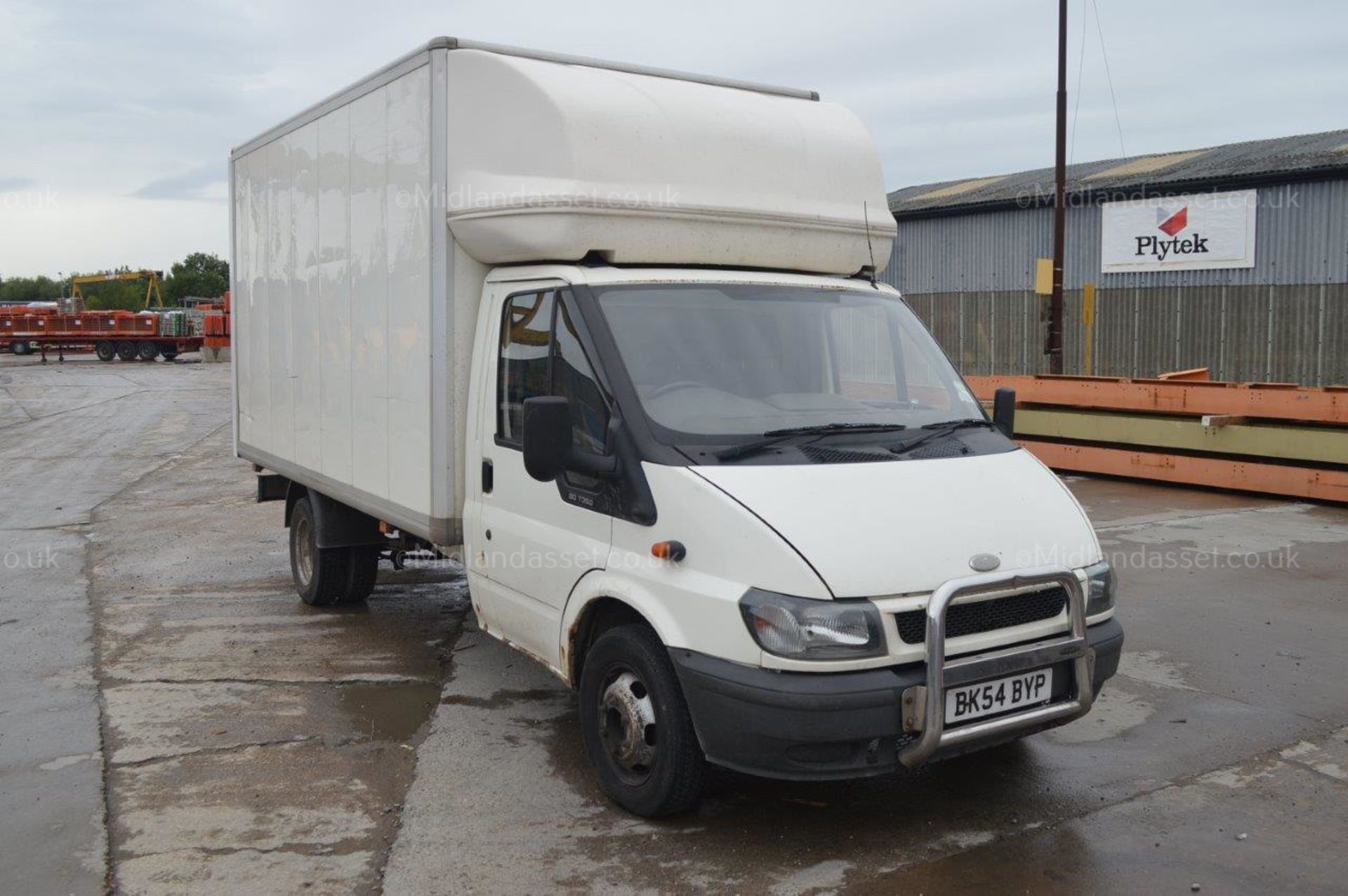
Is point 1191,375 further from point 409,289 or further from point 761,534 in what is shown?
point 761,534

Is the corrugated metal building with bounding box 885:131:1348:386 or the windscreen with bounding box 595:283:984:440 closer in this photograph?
the windscreen with bounding box 595:283:984:440

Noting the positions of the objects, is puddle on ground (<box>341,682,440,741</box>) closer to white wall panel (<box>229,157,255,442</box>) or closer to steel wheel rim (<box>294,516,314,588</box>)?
steel wheel rim (<box>294,516,314,588</box>)

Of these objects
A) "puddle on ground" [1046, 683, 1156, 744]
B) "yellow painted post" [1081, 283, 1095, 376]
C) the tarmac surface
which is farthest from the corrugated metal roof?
"puddle on ground" [1046, 683, 1156, 744]

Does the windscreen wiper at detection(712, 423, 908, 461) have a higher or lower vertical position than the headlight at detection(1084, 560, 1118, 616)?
higher

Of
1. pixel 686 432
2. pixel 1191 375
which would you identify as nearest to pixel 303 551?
pixel 686 432

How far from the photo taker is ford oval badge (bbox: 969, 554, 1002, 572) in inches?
167

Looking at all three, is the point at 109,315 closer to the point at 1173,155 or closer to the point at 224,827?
the point at 1173,155

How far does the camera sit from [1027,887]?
412cm

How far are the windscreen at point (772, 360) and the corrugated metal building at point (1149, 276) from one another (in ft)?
56.3

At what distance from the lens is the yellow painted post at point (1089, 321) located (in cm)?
1919

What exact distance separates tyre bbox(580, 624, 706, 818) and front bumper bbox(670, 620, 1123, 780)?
0.52ft

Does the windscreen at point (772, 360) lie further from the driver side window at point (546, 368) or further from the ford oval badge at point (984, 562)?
the ford oval badge at point (984, 562)

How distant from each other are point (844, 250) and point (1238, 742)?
2.90m

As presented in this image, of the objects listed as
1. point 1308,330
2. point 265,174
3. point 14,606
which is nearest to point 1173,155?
point 1308,330
